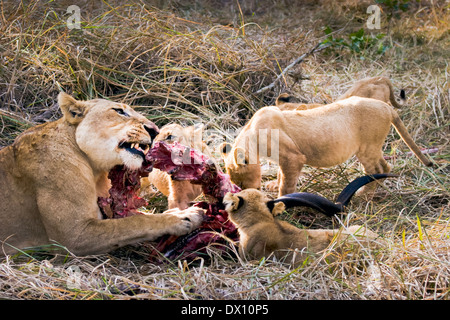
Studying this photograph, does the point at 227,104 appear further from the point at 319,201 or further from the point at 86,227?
the point at 86,227

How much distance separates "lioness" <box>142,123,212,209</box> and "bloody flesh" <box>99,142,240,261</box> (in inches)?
19.0

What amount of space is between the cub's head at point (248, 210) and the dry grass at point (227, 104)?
0.84 feet

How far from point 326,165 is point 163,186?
1.49m

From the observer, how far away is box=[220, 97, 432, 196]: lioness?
459cm

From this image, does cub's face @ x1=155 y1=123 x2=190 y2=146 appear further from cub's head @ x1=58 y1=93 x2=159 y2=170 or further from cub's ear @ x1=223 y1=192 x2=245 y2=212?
cub's ear @ x1=223 y1=192 x2=245 y2=212

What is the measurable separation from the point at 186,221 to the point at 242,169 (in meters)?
0.94

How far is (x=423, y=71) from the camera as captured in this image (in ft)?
27.3

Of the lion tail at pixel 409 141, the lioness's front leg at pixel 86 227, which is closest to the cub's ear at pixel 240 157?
the lioness's front leg at pixel 86 227

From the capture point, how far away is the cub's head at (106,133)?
141 inches

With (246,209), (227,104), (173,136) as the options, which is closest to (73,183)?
(246,209)

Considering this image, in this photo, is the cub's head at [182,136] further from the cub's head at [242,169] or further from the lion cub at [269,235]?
the lion cub at [269,235]

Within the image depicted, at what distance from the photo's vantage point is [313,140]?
490 cm

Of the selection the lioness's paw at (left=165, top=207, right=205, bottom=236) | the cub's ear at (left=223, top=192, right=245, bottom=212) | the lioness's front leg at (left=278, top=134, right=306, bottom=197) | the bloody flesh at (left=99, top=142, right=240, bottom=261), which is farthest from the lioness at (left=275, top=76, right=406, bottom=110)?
the cub's ear at (left=223, top=192, right=245, bottom=212)

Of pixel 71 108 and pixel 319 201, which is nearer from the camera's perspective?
pixel 71 108
